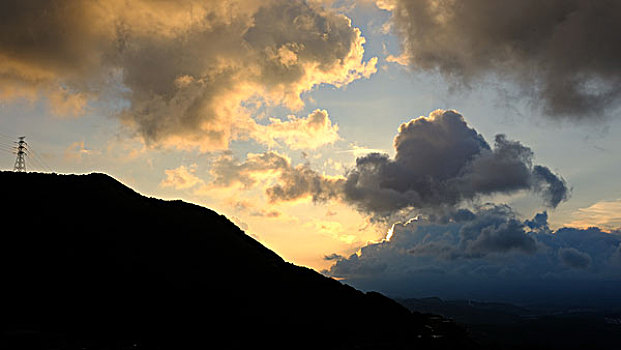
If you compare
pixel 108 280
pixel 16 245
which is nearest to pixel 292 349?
pixel 108 280

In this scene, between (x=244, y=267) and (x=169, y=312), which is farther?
(x=244, y=267)

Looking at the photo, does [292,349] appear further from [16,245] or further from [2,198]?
[2,198]

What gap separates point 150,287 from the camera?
10144cm

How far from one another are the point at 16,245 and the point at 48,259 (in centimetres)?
1018

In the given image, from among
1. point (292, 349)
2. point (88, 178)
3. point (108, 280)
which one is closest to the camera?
point (292, 349)

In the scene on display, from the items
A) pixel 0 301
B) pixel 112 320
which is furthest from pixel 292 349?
pixel 0 301

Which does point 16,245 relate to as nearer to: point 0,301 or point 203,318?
point 0,301

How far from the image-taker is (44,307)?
84062 millimetres

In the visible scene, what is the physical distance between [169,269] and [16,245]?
36546 mm

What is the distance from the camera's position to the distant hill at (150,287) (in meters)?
84.0

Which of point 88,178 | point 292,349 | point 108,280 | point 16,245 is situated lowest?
point 292,349

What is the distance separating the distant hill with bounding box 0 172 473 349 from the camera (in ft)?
276

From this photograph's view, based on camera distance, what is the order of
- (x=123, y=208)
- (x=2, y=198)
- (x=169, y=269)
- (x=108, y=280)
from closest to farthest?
1. (x=108, y=280)
2. (x=169, y=269)
3. (x=2, y=198)
4. (x=123, y=208)

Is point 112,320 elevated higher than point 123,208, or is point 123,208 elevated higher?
point 123,208
